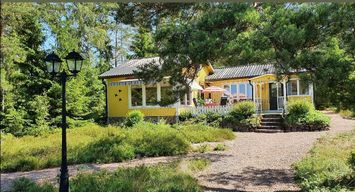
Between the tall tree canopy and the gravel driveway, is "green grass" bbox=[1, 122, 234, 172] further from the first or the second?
the gravel driveway

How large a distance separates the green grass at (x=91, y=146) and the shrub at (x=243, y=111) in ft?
11.4

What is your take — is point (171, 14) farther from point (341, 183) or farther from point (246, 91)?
point (246, 91)

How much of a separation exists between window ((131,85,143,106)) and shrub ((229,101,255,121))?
6063 mm

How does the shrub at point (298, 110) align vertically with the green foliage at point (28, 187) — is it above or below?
above

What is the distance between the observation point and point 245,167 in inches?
299

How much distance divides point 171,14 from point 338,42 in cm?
377

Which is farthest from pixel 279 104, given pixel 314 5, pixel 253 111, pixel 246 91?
pixel 314 5

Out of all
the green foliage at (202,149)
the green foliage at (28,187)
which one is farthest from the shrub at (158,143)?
the green foliage at (28,187)

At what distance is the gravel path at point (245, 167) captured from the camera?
614cm

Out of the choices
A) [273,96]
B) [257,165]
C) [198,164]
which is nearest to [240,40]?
[198,164]

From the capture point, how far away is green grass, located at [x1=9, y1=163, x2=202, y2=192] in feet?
17.0

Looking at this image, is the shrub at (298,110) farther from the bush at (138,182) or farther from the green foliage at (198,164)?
the bush at (138,182)

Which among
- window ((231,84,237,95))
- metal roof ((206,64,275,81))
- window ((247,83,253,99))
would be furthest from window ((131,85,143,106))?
window ((247,83,253,99))

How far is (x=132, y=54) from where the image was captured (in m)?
23.4
